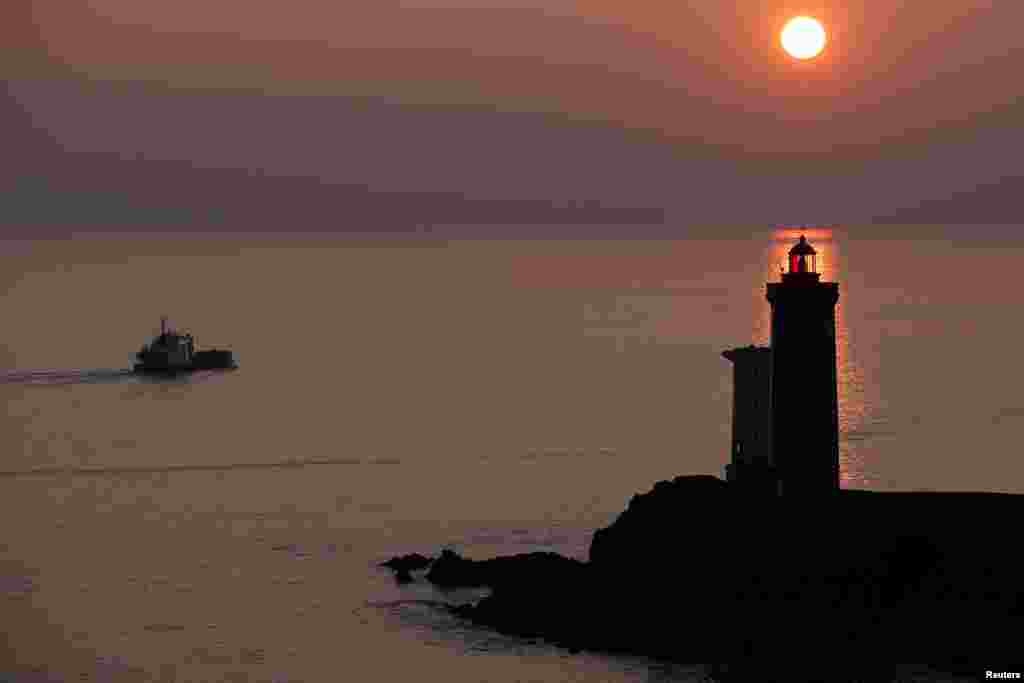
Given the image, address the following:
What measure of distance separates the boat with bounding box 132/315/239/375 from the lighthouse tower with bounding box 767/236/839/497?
7967cm

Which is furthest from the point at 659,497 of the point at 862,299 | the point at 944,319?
the point at 862,299

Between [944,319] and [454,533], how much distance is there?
4019 inches

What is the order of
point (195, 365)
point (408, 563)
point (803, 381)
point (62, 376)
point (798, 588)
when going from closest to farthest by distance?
point (798, 588) < point (803, 381) < point (408, 563) < point (62, 376) < point (195, 365)

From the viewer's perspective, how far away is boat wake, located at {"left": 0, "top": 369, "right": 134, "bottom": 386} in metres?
113

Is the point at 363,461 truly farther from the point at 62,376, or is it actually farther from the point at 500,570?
the point at 62,376

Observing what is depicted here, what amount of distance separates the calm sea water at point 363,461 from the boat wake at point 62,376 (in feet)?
1.43

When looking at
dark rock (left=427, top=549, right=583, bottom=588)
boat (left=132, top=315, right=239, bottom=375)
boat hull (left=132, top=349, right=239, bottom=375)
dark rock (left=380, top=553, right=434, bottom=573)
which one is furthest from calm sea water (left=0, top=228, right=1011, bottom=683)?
boat (left=132, top=315, right=239, bottom=375)

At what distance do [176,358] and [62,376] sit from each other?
696cm

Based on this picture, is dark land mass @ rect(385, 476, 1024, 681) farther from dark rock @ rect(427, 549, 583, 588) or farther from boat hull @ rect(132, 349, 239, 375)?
boat hull @ rect(132, 349, 239, 375)

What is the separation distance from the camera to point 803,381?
137 feet

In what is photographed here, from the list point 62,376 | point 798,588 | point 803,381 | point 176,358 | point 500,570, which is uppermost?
point 176,358

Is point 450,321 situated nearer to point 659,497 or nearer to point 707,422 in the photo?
point 707,422

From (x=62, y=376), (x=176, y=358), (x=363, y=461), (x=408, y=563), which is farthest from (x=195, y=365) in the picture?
(x=408, y=563)

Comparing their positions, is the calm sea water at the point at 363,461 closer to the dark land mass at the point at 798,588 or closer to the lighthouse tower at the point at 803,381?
the dark land mass at the point at 798,588
